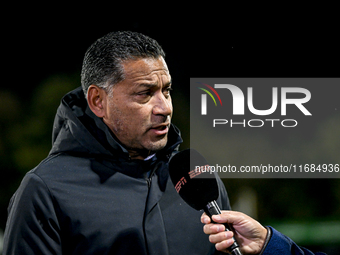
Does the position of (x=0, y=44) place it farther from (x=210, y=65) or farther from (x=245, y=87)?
(x=245, y=87)

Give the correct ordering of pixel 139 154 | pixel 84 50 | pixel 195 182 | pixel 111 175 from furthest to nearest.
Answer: pixel 84 50 < pixel 139 154 < pixel 111 175 < pixel 195 182

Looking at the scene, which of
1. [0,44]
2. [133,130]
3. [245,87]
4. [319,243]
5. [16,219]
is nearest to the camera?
[16,219]

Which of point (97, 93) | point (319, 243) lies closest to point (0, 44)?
point (97, 93)

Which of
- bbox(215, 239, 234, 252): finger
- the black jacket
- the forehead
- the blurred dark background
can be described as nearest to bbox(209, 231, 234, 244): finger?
bbox(215, 239, 234, 252): finger

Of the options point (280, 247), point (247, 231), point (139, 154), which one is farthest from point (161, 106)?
point (280, 247)

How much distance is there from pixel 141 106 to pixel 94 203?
0.36 m

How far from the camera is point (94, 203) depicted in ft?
3.67

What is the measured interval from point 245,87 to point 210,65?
38 cm

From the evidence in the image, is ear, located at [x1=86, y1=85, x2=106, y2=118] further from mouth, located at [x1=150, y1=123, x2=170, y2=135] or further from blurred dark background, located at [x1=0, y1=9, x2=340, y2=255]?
blurred dark background, located at [x1=0, y1=9, x2=340, y2=255]

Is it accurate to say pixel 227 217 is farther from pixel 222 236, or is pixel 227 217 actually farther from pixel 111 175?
pixel 111 175

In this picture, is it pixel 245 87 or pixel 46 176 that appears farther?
pixel 245 87

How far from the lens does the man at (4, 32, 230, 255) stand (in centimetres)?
106

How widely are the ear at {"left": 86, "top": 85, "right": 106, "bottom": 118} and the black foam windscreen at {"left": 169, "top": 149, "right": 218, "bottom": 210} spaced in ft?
1.12

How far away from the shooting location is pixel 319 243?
11.1ft
